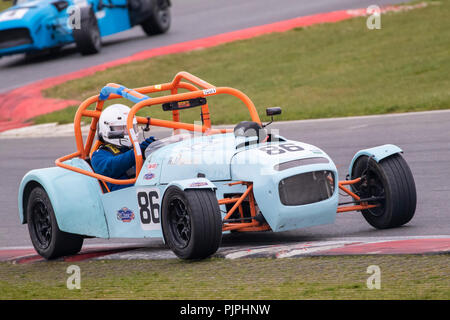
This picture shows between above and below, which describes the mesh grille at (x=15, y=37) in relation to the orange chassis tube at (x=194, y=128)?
above

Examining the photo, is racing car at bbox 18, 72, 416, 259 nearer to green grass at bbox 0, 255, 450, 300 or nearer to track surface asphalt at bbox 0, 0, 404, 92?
green grass at bbox 0, 255, 450, 300

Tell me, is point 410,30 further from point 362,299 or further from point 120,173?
point 362,299

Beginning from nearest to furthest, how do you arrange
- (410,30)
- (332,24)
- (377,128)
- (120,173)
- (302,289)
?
(302,289) < (120,173) < (377,128) < (410,30) < (332,24)

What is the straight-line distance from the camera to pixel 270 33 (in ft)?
77.0

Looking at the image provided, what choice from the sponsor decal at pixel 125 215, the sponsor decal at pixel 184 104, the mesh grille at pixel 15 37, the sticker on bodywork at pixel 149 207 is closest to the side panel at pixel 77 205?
the sponsor decal at pixel 125 215

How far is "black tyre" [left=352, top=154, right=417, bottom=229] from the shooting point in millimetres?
7520

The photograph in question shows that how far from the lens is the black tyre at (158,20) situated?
78.9 feet

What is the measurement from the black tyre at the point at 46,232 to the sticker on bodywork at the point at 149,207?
912mm

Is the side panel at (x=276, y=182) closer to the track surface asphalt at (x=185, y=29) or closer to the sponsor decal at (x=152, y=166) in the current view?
the sponsor decal at (x=152, y=166)

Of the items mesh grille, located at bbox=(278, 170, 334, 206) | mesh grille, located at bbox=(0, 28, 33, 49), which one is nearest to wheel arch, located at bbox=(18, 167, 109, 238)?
mesh grille, located at bbox=(278, 170, 334, 206)

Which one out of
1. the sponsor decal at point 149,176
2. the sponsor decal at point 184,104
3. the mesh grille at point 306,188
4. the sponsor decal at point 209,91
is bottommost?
the mesh grille at point 306,188

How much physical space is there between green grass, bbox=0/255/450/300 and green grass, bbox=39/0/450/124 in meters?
8.70
